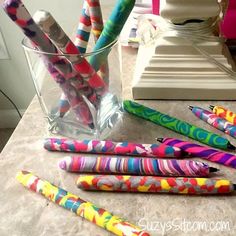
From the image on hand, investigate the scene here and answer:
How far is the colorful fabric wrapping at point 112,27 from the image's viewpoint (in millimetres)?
369

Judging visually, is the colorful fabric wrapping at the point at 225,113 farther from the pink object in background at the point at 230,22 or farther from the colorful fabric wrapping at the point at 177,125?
the pink object in background at the point at 230,22

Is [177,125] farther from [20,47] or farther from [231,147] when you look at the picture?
[20,47]

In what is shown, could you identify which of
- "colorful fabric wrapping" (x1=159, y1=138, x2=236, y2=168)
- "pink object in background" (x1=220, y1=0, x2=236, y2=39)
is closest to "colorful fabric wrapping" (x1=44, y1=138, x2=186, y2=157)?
"colorful fabric wrapping" (x1=159, y1=138, x2=236, y2=168)

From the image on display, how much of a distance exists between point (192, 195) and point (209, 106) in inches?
5.9

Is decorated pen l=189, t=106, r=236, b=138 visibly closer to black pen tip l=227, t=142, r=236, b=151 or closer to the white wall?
black pen tip l=227, t=142, r=236, b=151

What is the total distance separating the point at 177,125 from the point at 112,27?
0.13m

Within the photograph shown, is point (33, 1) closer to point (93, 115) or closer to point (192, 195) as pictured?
point (93, 115)

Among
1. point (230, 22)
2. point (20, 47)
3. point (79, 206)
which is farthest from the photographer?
point (20, 47)

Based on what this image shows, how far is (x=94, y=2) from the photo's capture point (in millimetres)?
399

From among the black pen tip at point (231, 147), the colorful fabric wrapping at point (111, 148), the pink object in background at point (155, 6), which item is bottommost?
the black pen tip at point (231, 147)

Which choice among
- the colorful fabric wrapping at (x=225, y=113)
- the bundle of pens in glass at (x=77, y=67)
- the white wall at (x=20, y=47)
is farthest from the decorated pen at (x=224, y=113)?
the white wall at (x=20, y=47)

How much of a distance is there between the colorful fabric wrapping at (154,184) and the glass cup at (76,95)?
0.08 metres

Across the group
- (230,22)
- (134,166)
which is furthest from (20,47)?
(134,166)

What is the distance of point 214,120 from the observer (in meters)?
0.42
